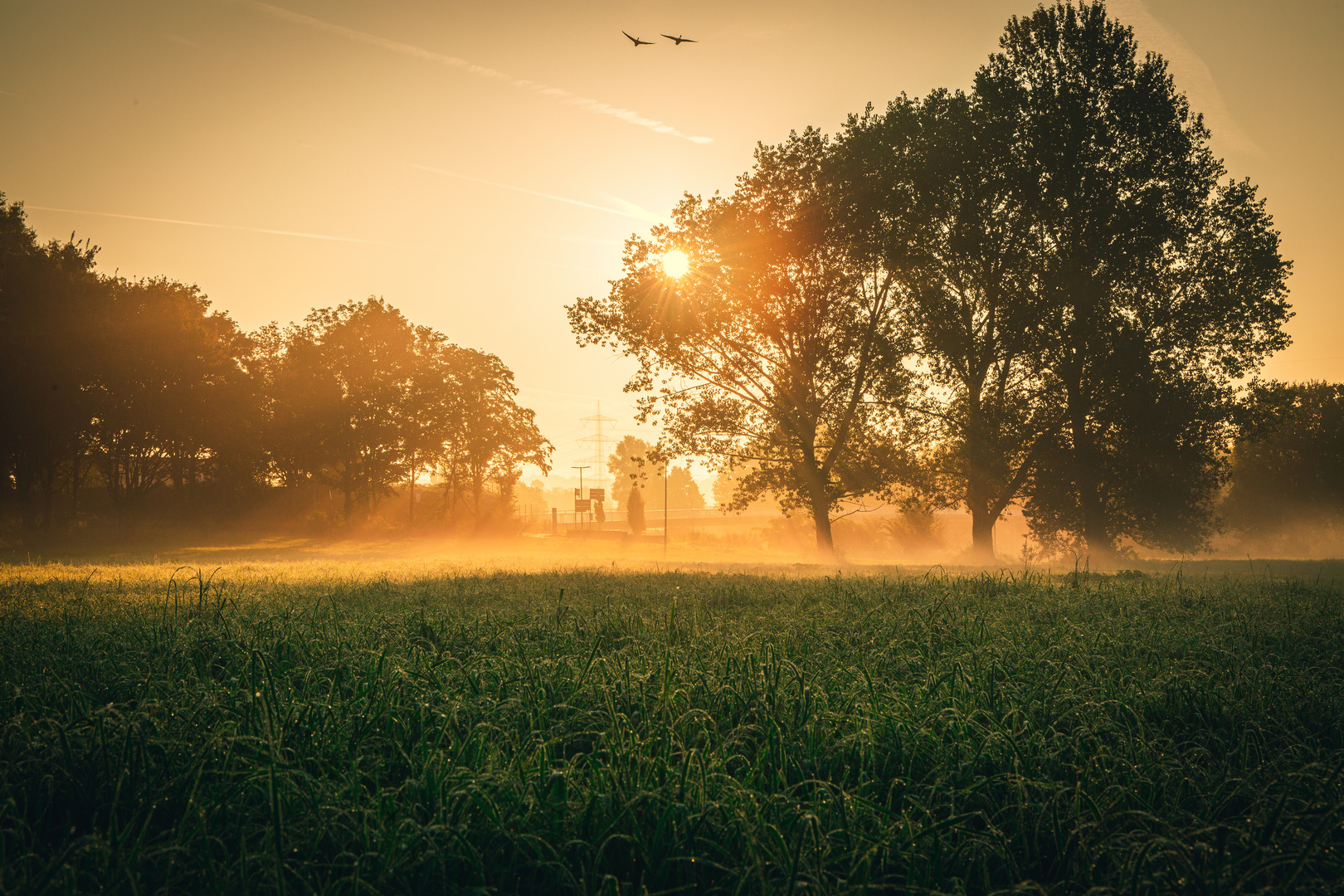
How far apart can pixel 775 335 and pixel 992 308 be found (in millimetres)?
7906

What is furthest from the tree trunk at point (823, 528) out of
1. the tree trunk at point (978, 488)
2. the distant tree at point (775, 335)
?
the tree trunk at point (978, 488)

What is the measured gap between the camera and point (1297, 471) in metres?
43.3

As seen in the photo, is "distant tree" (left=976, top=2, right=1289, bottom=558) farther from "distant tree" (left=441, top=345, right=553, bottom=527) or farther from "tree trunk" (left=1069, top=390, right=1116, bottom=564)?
"distant tree" (left=441, top=345, right=553, bottom=527)

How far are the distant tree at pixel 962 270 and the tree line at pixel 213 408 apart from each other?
33.1 m

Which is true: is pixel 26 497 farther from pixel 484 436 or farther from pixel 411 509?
pixel 484 436

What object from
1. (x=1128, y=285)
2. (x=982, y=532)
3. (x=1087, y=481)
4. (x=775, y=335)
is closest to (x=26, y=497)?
(x=775, y=335)

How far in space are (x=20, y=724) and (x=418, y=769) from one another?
169cm

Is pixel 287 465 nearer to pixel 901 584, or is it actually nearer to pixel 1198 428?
pixel 901 584

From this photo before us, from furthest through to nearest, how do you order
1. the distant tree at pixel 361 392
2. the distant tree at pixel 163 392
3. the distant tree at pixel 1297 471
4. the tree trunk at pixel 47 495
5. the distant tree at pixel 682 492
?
the distant tree at pixel 682 492
the distant tree at pixel 361 392
the distant tree at pixel 1297 471
the distant tree at pixel 163 392
the tree trunk at pixel 47 495

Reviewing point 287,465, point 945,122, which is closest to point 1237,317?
point 945,122

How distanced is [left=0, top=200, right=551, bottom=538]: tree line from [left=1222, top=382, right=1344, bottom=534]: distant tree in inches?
2020

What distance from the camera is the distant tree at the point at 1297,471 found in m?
41.7

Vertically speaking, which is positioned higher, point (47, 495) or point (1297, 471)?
point (1297, 471)

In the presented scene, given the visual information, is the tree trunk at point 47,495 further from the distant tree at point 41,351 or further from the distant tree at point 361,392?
the distant tree at point 361,392
